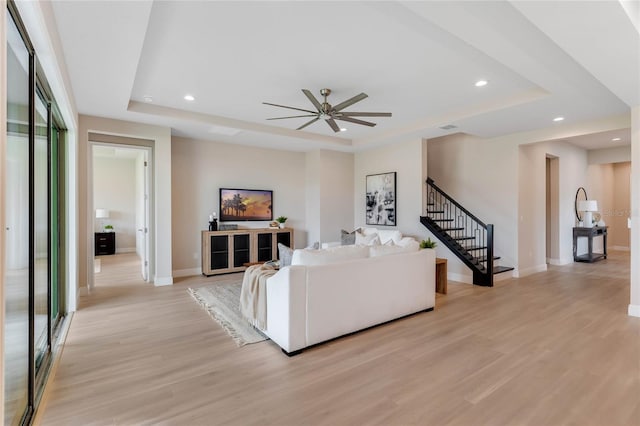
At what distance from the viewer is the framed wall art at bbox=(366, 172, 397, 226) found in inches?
276

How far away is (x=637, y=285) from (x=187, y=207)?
7012 mm

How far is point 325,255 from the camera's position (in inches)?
126

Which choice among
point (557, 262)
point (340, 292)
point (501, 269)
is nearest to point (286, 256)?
point (340, 292)

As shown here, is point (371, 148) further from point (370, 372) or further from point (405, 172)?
point (370, 372)

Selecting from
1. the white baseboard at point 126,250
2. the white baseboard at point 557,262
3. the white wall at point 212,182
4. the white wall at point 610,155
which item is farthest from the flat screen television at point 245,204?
the white wall at point 610,155

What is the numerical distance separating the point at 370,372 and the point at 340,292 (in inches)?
31.9

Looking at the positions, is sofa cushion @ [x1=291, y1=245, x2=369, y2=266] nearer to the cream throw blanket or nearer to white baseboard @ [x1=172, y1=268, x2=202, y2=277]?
the cream throw blanket

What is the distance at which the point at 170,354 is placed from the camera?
9.61 ft

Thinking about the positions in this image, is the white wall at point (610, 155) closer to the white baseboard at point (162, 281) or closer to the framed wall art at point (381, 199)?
the framed wall art at point (381, 199)

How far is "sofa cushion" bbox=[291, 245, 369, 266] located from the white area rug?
0.91 m

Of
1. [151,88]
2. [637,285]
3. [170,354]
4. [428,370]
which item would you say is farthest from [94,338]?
[637,285]

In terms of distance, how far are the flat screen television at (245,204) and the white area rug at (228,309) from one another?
1.79 m

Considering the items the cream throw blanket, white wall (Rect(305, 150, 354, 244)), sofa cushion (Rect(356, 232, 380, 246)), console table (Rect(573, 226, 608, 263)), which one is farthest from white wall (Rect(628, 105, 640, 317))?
white wall (Rect(305, 150, 354, 244))

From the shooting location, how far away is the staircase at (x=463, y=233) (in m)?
5.54
